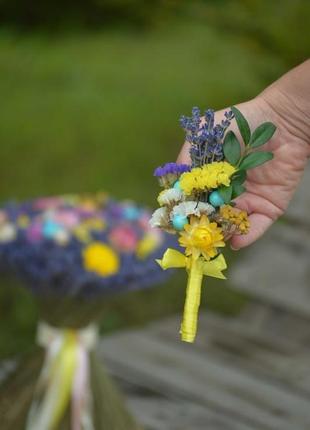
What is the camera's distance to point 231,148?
145 cm

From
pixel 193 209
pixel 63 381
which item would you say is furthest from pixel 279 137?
pixel 63 381

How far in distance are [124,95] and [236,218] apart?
5.41 metres

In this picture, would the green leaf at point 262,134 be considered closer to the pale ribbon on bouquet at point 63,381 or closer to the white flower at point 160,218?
the white flower at point 160,218

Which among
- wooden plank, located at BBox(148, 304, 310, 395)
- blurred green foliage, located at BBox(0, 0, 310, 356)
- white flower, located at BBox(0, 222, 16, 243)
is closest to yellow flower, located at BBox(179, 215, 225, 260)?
white flower, located at BBox(0, 222, 16, 243)

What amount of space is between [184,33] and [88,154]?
6.69ft

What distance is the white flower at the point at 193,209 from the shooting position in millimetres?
1427

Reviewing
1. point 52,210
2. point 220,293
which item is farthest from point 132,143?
point 52,210

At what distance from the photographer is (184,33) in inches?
307

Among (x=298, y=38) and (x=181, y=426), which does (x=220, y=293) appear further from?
(x=181, y=426)

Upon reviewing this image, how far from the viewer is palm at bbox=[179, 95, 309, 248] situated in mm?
1606

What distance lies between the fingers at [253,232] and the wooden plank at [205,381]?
1.63 m

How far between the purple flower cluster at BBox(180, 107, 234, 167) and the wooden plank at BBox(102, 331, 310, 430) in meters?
1.82

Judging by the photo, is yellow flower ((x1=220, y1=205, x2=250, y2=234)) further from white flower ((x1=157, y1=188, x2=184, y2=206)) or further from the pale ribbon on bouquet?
the pale ribbon on bouquet

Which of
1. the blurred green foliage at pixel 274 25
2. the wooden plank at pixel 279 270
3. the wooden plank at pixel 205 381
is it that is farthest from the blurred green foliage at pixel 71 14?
the wooden plank at pixel 205 381
